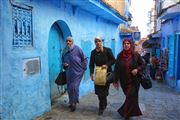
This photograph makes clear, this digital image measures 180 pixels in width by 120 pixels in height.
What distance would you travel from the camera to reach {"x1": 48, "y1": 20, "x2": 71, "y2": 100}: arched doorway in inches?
289

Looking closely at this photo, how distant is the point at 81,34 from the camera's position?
923 centimetres

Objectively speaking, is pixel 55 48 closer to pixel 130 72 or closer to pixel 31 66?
pixel 31 66

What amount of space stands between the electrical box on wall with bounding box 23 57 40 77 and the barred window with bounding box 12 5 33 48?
11.9 inches

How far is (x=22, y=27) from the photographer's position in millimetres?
5324

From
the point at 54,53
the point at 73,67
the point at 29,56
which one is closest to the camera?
the point at 29,56

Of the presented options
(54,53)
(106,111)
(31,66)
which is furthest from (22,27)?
(106,111)

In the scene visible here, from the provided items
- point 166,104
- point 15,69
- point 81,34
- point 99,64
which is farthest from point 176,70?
point 15,69

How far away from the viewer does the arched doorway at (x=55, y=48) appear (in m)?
7.35

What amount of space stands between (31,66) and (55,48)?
7.07ft

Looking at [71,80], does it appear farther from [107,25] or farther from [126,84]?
[107,25]

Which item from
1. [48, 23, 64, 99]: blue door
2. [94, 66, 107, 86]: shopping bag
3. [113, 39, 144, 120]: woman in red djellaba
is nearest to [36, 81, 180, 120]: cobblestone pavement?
[113, 39, 144, 120]: woman in red djellaba

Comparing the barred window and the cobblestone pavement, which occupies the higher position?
the barred window

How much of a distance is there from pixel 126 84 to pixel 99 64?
0.83 m

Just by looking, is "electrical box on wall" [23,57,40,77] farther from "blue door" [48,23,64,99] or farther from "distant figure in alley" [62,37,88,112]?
"blue door" [48,23,64,99]
